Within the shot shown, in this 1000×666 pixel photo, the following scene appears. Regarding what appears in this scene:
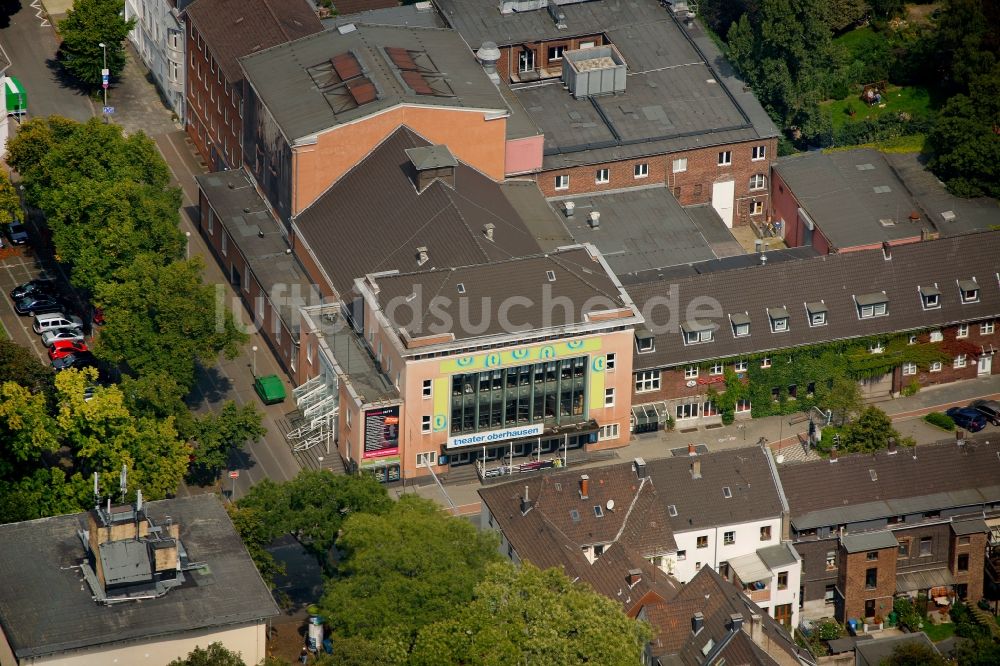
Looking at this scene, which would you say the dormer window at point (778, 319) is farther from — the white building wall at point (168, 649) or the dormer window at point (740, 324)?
the white building wall at point (168, 649)

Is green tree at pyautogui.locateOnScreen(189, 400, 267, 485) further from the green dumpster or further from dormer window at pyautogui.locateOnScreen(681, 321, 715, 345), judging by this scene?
dormer window at pyautogui.locateOnScreen(681, 321, 715, 345)

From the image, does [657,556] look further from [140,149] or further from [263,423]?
[140,149]

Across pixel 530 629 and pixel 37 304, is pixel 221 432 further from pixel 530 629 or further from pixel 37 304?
pixel 530 629

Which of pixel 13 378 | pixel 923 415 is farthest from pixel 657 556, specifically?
pixel 13 378

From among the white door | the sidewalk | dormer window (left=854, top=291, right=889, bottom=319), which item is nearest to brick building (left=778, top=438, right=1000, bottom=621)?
the sidewalk

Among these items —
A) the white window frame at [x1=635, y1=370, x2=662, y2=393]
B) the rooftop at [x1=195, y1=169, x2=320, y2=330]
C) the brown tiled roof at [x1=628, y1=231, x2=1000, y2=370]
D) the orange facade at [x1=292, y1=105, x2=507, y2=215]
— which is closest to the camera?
the white window frame at [x1=635, y1=370, x2=662, y2=393]

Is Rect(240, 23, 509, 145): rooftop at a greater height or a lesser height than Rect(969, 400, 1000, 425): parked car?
greater

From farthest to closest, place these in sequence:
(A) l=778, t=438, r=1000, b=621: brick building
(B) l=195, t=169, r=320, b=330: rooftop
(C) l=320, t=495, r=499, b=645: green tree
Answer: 1. (B) l=195, t=169, r=320, b=330: rooftop
2. (A) l=778, t=438, r=1000, b=621: brick building
3. (C) l=320, t=495, r=499, b=645: green tree
